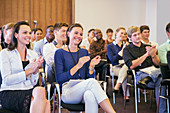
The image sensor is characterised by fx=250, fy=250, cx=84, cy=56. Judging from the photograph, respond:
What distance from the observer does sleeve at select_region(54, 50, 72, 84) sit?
3.06 m

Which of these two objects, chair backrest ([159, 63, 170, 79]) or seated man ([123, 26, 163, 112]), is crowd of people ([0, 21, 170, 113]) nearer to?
seated man ([123, 26, 163, 112])

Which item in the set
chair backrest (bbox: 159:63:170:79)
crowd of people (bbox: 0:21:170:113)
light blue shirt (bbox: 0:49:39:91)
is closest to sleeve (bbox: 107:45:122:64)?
crowd of people (bbox: 0:21:170:113)

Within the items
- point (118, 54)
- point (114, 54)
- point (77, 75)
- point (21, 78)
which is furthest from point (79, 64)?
point (114, 54)

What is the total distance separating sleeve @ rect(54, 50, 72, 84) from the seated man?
1.35 m

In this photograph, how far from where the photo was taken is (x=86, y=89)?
2.83m

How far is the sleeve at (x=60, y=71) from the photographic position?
3057mm

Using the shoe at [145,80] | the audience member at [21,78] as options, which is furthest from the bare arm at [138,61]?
the audience member at [21,78]

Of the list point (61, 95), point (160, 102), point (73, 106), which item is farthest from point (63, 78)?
point (160, 102)

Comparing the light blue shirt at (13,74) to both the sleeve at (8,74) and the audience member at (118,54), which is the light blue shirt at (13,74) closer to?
the sleeve at (8,74)

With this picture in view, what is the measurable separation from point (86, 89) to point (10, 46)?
98 centimetres

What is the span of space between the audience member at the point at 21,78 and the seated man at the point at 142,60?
6.01ft

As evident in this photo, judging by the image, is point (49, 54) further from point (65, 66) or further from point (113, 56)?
point (113, 56)

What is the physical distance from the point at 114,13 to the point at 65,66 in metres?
7.15

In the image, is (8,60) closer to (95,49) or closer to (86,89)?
(86,89)
